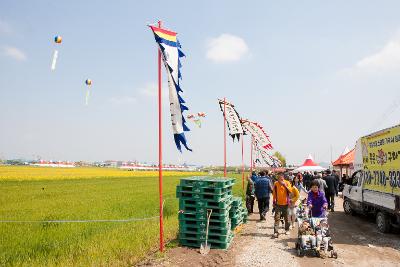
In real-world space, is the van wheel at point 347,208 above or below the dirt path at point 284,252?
above

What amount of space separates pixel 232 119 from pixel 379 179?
888cm

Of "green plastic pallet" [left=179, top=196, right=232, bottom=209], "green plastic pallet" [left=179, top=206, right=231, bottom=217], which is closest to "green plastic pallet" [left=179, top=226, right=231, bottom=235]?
"green plastic pallet" [left=179, top=206, right=231, bottom=217]

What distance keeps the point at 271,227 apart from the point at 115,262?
6484 millimetres

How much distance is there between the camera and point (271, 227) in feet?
41.3

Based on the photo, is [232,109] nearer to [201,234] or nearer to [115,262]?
[201,234]

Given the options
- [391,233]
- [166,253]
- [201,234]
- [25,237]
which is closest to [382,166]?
[391,233]

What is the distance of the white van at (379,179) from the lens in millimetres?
11156

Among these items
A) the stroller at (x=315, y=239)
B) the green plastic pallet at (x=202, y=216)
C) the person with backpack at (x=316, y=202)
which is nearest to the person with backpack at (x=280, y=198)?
the person with backpack at (x=316, y=202)

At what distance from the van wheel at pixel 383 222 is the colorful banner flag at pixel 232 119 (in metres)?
9.04

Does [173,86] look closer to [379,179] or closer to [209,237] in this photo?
[209,237]

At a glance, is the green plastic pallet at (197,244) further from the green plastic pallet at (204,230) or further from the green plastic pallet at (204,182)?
the green plastic pallet at (204,182)

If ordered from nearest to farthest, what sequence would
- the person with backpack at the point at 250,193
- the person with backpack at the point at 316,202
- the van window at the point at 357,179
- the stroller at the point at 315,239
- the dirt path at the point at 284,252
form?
the dirt path at the point at 284,252 < the stroller at the point at 315,239 < the person with backpack at the point at 316,202 < the van window at the point at 357,179 < the person with backpack at the point at 250,193

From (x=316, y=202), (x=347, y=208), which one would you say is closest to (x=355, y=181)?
(x=347, y=208)

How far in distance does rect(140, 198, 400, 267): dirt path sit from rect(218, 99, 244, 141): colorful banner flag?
7904 mm
